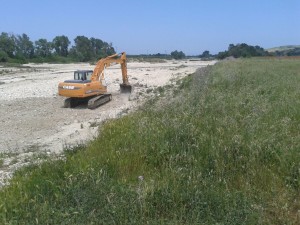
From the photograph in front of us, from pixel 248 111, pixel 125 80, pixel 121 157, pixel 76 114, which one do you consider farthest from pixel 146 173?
pixel 125 80

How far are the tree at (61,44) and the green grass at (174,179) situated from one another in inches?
4766

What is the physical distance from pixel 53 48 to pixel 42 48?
5152 mm

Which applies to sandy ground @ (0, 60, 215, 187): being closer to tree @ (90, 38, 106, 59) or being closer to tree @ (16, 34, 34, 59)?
tree @ (16, 34, 34, 59)

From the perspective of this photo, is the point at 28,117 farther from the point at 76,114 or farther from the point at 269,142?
the point at 269,142

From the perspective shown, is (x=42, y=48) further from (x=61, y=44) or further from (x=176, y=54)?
(x=176, y=54)

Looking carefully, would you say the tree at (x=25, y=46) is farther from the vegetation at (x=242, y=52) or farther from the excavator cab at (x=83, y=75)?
the excavator cab at (x=83, y=75)

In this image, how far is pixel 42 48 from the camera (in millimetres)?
118312

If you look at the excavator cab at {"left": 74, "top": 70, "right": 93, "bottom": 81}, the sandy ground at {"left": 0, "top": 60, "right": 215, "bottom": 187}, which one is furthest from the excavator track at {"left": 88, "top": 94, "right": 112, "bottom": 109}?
the excavator cab at {"left": 74, "top": 70, "right": 93, "bottom": 81}

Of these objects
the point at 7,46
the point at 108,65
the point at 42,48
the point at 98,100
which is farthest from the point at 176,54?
the point at 98,100

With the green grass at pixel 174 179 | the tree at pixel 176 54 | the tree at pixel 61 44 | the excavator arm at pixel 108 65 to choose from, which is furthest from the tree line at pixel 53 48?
the green grass at pixel 174 179

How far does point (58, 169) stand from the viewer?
6293mm

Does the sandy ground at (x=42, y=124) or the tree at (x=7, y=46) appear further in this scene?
the tree at (x=7, y=46)

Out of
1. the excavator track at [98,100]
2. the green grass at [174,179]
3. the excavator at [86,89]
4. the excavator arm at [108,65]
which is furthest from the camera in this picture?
the excavator arm at [108,65]

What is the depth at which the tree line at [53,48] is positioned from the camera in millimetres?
102562
